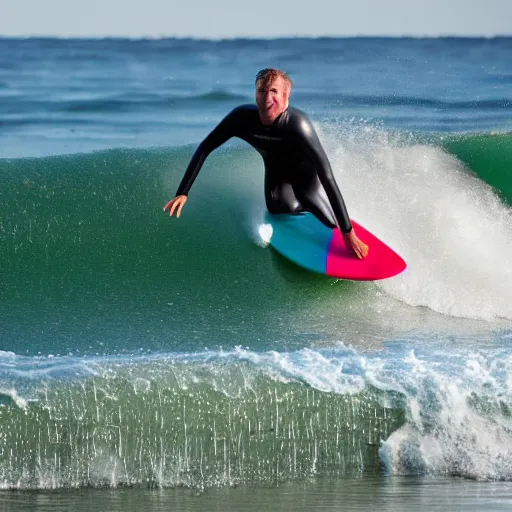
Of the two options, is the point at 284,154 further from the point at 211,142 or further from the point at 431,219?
the point at 431,219

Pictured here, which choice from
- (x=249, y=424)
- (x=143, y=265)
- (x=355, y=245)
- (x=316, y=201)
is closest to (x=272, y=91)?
A: (x=316, y=201)

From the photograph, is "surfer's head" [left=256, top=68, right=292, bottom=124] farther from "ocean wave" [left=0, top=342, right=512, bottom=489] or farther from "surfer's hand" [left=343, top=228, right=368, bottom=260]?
"ocean wave" [left=0, top=342, right=512, bottom=489]

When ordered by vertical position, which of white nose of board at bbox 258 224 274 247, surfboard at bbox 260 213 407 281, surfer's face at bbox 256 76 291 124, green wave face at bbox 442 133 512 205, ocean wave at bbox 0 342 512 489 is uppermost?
green wave face at bbox 442 133 512 205

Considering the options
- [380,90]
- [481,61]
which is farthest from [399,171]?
[481,61]

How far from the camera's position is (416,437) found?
3564 mm

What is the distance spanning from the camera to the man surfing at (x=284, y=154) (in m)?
4.20

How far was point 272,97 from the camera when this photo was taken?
416 centimetres

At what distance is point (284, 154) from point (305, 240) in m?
0.44

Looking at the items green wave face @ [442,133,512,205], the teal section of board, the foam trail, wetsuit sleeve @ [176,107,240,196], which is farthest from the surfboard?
green wave face @ [442,133,512,205]

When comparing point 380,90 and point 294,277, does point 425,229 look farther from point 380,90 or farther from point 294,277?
point 380,90

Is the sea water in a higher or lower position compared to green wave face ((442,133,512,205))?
lower

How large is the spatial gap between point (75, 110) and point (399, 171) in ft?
20.1

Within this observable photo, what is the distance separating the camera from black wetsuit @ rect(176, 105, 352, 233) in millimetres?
4242

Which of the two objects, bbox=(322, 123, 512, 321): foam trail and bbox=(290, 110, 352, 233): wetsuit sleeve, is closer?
bbox=(290, 110, 352, 233): wetsuit sleeve
